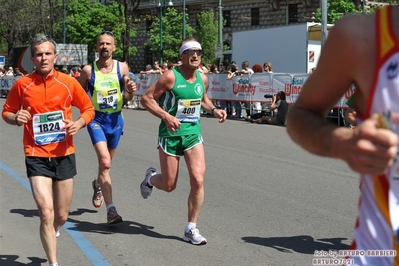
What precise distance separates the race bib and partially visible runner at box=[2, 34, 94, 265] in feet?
6.46

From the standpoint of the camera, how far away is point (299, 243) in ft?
22.7

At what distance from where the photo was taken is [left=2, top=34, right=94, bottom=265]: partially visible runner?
5895 millimetres

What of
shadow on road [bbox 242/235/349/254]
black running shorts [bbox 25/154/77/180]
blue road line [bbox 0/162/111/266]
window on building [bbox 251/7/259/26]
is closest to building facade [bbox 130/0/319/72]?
window on building [bbox 251/7/259/26]

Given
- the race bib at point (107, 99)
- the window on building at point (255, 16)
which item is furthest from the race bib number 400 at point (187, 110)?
the window on building at point (255, 16)

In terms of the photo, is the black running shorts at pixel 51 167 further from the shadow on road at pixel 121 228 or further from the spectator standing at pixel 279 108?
the spectator standing at pixel 279 108

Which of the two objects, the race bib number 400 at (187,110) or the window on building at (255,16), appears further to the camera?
the window on building at (255,16)

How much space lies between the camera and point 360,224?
91.7 inches

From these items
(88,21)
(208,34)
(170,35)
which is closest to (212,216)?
(208,34)

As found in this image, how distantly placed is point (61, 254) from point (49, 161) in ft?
3.56

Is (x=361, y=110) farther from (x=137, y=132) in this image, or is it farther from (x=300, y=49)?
(x=300, y=49)

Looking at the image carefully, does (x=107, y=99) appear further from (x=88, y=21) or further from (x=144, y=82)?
(x=88, y=21)

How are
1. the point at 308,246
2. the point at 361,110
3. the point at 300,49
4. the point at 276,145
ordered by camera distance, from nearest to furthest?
the point at 361,110 < the point at 308,246 < the point at 276,145 < the point at 300,49

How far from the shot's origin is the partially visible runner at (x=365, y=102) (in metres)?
2.10

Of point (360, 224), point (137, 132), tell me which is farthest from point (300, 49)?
point (360, 224)
